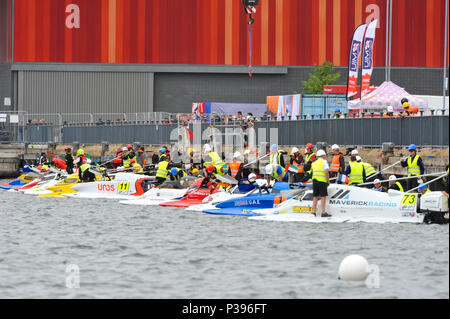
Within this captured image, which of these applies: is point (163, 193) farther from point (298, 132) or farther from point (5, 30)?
point (5, 30)

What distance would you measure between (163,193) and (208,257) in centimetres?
1395

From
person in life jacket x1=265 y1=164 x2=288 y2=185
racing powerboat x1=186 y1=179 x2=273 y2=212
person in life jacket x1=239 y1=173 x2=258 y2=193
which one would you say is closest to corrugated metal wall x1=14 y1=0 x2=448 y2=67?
racing powerboat x1=186 y1=179 x2=273 y2=212

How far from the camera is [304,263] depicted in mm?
18219

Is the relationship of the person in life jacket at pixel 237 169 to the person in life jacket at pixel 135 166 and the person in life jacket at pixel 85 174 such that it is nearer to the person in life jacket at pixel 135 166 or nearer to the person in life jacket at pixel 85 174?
the person in life jacket at pixel 135 166

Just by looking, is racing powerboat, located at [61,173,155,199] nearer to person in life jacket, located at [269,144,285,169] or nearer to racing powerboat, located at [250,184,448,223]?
person in life jacket, located at [269,144,285,169]

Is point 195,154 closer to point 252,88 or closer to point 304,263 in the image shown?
point 304,263

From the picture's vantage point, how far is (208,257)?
63.2ft

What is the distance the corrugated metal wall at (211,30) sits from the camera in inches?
2943

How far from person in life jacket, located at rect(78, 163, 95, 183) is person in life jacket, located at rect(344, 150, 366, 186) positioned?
1461cm

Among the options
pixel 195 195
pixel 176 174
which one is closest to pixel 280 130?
pixel 176 174

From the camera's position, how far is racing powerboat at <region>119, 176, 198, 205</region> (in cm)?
3266

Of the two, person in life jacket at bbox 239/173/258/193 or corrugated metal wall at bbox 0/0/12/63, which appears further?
corrugated metal wall at bbox 0/0/12/63
